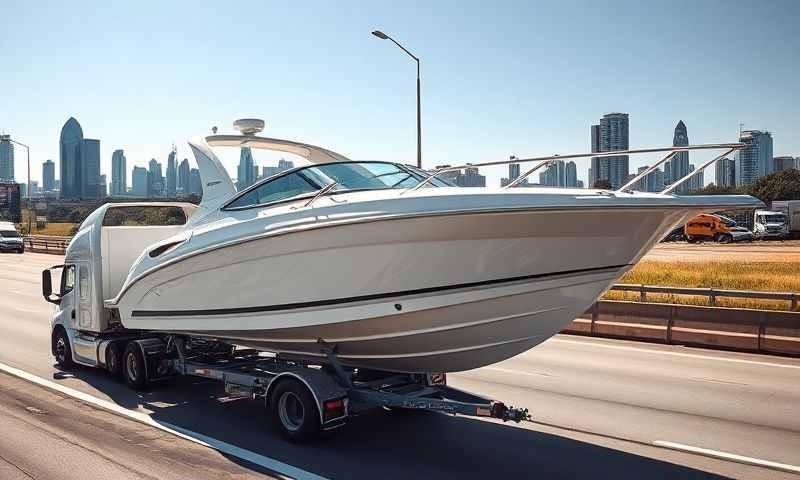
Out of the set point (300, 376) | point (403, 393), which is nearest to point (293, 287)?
point (300, 376)

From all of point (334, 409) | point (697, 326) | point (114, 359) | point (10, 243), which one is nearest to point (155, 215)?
point (114, 359)

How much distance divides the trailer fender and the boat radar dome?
4.20m

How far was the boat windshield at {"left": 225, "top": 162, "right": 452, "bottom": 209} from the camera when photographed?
7.30 metres

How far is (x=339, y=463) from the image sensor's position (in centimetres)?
649

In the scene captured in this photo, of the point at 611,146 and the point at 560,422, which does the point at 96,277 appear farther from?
the point at 611,146

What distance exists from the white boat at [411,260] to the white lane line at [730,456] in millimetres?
1736

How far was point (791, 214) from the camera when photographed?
46938mm

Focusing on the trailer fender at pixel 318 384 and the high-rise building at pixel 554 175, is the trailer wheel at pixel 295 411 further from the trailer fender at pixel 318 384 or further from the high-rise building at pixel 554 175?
the high-rise building at pixel 554 175

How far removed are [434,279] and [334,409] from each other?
174 cm

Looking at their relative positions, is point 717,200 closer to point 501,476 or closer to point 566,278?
point 566,278

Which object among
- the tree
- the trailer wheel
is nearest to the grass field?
the trailer wheel

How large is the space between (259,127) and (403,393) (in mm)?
4787

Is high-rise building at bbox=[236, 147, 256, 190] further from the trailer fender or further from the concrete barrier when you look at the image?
the concrete barrier

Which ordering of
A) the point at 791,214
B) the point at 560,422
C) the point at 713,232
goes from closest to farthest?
the point at 560,422
the point at 713,232
the point at 791,214
